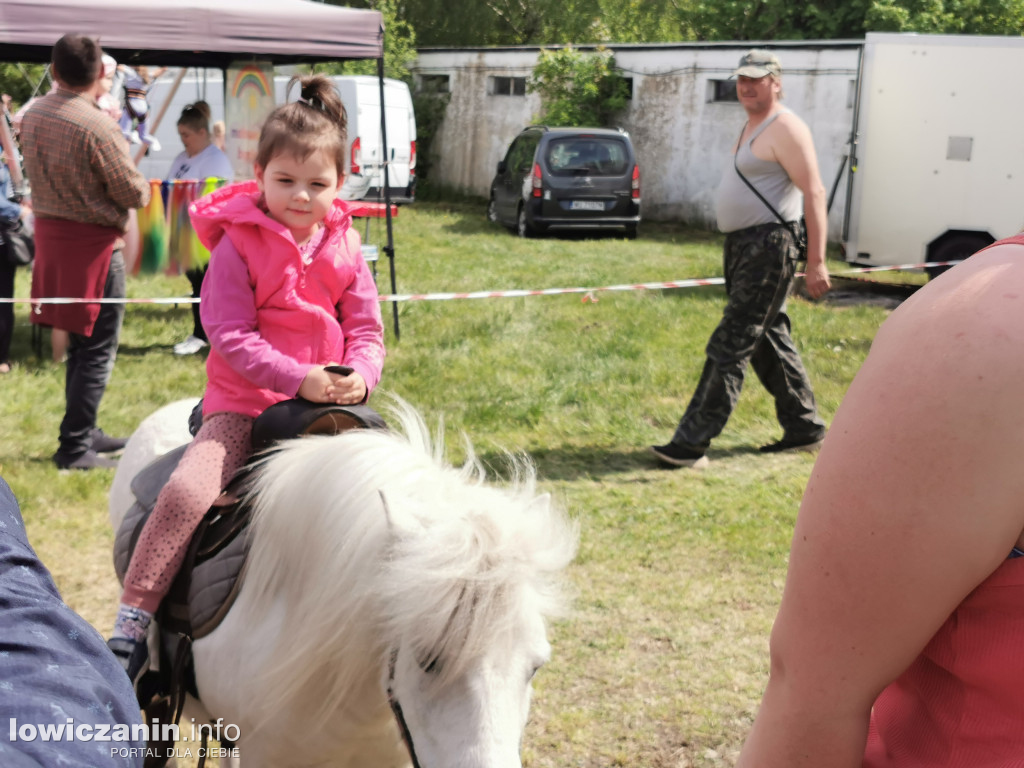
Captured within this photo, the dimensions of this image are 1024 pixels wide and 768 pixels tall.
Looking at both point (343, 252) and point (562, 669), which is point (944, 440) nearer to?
point (343, 252)

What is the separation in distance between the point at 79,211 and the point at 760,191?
3.73 metres

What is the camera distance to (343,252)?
9.48 feet

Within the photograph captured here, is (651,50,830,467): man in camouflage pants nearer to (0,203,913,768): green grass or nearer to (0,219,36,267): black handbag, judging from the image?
(0,203,913,768): green grass

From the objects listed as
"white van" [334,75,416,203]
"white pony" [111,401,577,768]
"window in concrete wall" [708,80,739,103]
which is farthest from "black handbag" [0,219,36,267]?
"window in concrete wall" [708,80,739,103]

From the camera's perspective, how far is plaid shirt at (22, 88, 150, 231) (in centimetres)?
556

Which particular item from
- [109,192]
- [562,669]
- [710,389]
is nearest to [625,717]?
[562,669]

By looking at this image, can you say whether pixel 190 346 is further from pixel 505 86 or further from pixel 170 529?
pixel 505 86

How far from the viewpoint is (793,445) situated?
20.0ft

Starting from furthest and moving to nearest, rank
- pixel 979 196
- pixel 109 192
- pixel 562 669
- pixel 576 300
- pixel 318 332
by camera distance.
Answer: pixel 979 196 → pixel 576 300 → pixel 109 192 → pixel 562 669 → pixel 318 332

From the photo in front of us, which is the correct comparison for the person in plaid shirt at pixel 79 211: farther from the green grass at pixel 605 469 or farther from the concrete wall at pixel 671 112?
the concrete wall at pixel 671 112

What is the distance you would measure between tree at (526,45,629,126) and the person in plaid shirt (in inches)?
608

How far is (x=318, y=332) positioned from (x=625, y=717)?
1671mm

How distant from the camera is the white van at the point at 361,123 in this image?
59.4 ft

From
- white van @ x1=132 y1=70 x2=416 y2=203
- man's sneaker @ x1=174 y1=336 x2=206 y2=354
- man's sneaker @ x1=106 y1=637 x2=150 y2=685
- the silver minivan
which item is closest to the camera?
man's sneaker @ x1=106 y1=637 x2=150 y2=685
